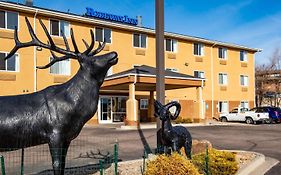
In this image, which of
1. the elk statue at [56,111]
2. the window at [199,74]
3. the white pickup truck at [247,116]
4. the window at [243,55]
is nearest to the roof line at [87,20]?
the window at [199,74]

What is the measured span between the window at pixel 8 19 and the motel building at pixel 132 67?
7cm

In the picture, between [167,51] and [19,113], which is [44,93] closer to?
[19,113]

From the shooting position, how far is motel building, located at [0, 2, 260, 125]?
28172 mm

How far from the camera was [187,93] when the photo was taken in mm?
41062

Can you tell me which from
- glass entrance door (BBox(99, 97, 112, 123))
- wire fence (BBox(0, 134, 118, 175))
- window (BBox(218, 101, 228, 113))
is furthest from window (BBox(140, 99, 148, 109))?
wire fence (BBox(0, 134, 118, 175))

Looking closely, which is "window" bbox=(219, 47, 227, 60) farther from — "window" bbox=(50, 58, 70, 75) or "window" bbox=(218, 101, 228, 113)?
"window" bbox=(50, 58, 70, 75)

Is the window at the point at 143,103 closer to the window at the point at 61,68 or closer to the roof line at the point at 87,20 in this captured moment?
the roof line at the point at 87,20

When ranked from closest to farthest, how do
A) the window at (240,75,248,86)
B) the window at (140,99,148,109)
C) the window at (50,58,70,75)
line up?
the window at (50,58,70,75)
the window at (140,99,148,109)
the window at (240,75,248,86)

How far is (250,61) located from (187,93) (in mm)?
11910

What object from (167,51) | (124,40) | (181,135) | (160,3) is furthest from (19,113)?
(167,51)

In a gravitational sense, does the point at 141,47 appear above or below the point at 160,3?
above

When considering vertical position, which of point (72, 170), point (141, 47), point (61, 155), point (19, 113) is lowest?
point (72, 170)

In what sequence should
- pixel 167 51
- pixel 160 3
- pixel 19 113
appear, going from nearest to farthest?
pixel 19 113 < pixel 160 3 < pixel 167 51

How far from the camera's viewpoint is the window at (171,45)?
1526 inches
